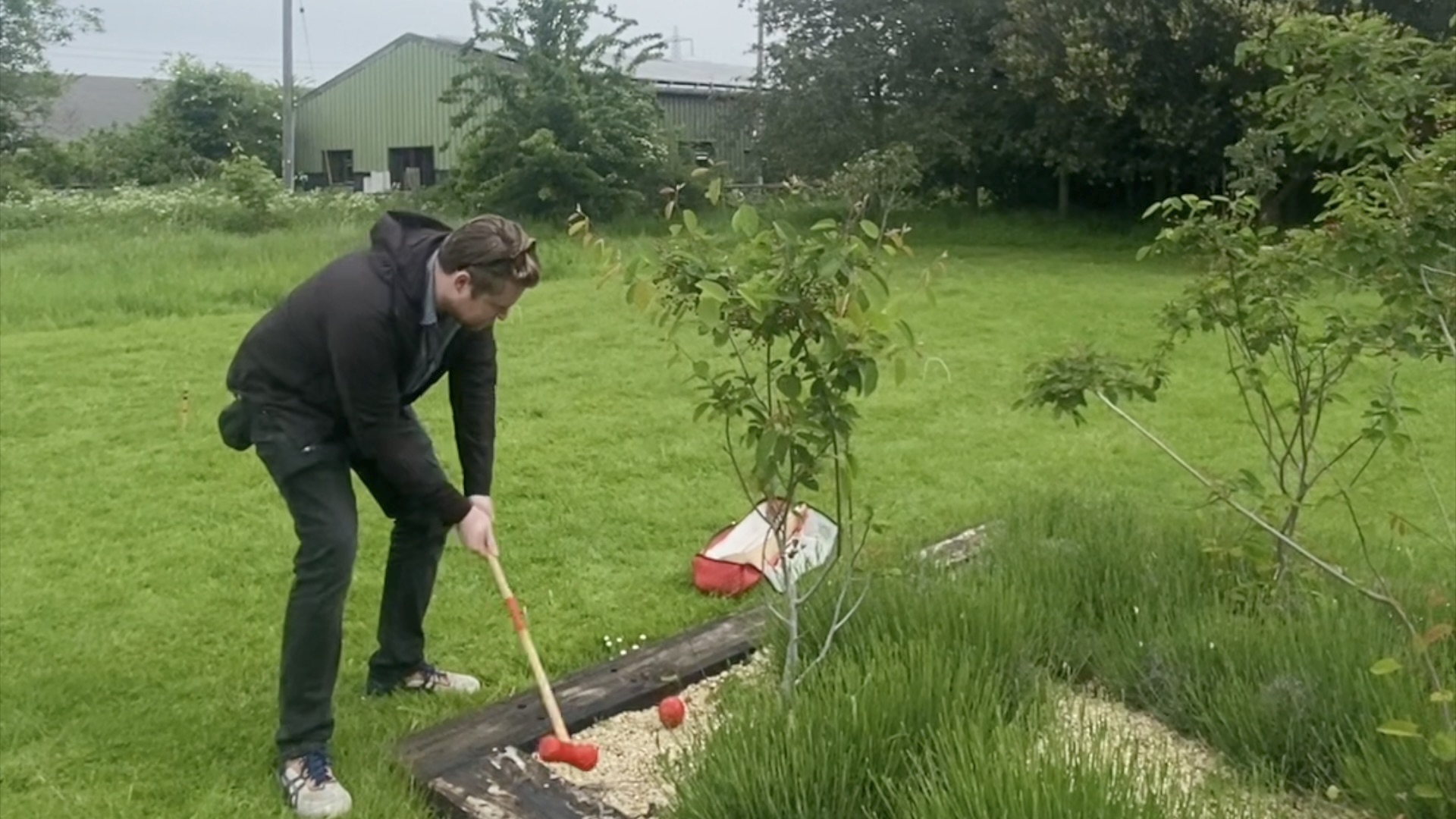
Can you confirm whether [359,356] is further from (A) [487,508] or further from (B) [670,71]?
(B) [670,71]

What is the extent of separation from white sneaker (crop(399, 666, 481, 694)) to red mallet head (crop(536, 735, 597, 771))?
2.65 feet

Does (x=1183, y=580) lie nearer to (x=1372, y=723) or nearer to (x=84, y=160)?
(x=1372, y=723)

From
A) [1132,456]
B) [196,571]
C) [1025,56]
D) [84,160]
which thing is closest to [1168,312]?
[1132,456]

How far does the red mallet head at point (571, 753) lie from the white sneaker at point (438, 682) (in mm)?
808

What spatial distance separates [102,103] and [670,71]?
26.6m

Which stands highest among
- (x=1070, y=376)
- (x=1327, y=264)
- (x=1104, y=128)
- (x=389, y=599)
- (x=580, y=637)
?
(x=1104, y=128)

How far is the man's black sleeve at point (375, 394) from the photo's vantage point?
3064mm

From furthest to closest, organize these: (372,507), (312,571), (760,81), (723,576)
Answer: (760,81)
(372,507)
(723,576)
(312,571)

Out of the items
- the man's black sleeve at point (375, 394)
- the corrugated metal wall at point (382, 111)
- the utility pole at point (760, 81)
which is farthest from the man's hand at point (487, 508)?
the corrugated metal wall at point (382, 111)

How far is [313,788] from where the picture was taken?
3197mm

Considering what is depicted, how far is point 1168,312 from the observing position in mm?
3961

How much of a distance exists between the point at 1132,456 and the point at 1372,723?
3.79 meters

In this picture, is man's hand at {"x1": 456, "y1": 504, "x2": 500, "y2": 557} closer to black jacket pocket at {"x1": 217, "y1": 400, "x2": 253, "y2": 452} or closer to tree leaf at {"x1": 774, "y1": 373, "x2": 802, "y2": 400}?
black jacket pocket at {"x1": 217, "y1": 400, "x2": 253, "y2": 452}

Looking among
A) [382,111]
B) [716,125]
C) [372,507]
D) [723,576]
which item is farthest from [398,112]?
[723,576]
